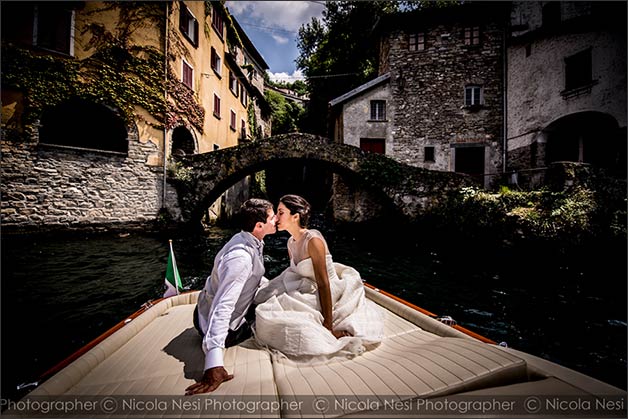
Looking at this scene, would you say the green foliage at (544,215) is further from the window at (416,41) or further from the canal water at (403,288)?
the window at (416,41)

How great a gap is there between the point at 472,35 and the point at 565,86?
18.0 feet

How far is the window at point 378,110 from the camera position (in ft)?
51.7

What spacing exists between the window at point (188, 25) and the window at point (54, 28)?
3.79 meters

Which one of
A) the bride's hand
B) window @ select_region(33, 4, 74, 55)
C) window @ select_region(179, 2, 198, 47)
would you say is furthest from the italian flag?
window @ select_region(179, 2, 198, 47)

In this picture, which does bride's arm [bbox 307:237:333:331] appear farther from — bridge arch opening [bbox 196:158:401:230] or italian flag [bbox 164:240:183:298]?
bridge arch opening [bbox 196:158:401:230]

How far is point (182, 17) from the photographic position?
11930 millimetres

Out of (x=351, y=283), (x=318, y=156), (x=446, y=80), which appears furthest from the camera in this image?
(x=446, y=80)

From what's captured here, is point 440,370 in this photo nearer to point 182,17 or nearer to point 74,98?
point 74,98

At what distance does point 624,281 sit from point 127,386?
9373 mm

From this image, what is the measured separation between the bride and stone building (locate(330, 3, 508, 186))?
14135mm

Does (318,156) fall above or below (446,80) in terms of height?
below

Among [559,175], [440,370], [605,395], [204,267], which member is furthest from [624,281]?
[204,267]

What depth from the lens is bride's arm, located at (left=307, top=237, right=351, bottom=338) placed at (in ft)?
6.86

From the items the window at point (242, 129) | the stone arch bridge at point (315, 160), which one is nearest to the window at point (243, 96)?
the window at point (242, 129)
